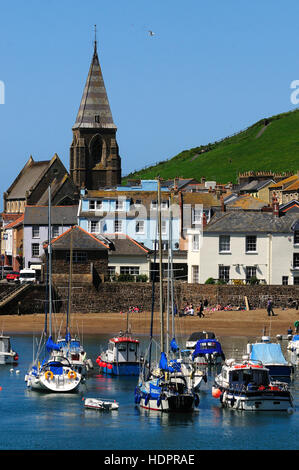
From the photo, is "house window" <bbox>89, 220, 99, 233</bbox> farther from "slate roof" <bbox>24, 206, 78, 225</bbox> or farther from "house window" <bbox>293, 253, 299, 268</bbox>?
"house window" <bbox>293, 253, 299, 268</bbox>

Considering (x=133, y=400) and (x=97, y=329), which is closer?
(x=133, y=400)

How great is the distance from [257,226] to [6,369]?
33088 millimetres

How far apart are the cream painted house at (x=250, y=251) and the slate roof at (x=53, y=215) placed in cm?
2328

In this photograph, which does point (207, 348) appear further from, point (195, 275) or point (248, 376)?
point (195, 275)

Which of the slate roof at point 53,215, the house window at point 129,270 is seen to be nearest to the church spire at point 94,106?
the slate roof at point 53,215

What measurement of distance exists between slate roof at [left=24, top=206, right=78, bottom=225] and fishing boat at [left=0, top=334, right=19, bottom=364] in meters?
44.4

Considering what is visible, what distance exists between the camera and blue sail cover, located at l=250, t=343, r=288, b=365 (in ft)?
200

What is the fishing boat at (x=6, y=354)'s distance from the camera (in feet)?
228

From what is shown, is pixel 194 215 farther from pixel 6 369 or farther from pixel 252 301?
pixel 6 369

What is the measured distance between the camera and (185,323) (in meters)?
86.1

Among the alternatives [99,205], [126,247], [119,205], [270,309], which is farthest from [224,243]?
[99,205]

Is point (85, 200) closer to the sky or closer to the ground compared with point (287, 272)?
closer to the sky

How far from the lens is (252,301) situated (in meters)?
92.2

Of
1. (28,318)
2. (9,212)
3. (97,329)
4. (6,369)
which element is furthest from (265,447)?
(9,212)
